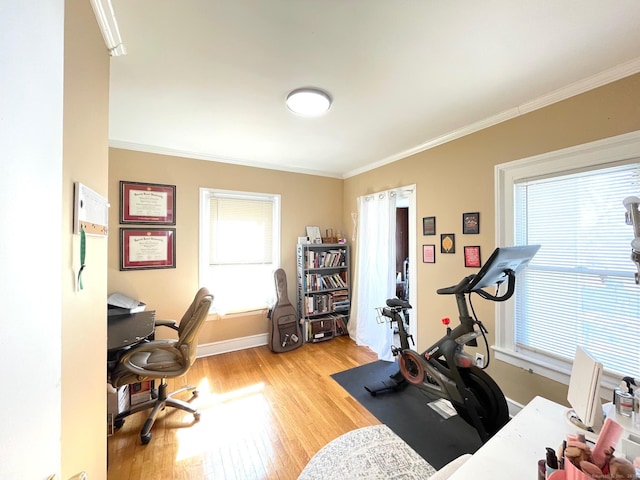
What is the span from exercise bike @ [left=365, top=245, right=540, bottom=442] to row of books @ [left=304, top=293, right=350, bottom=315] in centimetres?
170

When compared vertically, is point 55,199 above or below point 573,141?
below

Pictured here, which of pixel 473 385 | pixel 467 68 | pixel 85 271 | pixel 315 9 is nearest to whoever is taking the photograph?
pixel 85 271

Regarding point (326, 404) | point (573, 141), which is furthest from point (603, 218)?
point (326, 404)

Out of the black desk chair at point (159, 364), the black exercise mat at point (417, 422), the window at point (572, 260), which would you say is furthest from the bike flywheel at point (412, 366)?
the black desk chair at point (159, 364)

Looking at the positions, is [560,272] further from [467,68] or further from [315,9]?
[315,9]

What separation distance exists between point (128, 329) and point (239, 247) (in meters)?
1.55

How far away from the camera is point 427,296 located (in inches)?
108

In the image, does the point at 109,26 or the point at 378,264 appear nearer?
the point at 109,26

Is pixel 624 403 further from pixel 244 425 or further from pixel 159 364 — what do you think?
pixel 159 364

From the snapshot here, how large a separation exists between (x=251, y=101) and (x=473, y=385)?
267 centimetres

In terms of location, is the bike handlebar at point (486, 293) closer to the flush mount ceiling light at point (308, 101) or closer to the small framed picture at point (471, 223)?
the small framed picture at point (471, 223)

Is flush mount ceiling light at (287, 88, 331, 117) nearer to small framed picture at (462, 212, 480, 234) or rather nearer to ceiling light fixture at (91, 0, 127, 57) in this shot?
ceiling light fixture at (91, 0, 127, 57)

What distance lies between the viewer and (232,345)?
10.8 ft

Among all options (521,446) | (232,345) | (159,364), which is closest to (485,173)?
(521,446)
